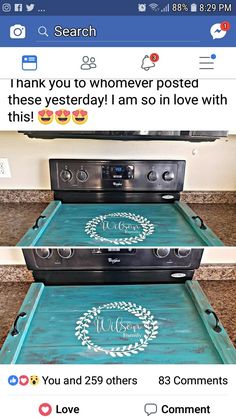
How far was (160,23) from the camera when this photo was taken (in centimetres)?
53

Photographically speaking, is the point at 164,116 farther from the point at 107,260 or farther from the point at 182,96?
the point at 107,260

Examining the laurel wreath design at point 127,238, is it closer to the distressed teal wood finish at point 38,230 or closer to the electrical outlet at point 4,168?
the distressed teal wood finish at point 38,230

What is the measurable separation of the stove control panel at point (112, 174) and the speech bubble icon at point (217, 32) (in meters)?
0.82

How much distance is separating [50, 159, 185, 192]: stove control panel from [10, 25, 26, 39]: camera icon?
0.82 metres

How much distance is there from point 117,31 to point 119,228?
0.72 metres

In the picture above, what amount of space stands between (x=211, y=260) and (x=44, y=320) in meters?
0.61

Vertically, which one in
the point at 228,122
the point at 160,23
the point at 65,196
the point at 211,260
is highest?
the point at 160,23
